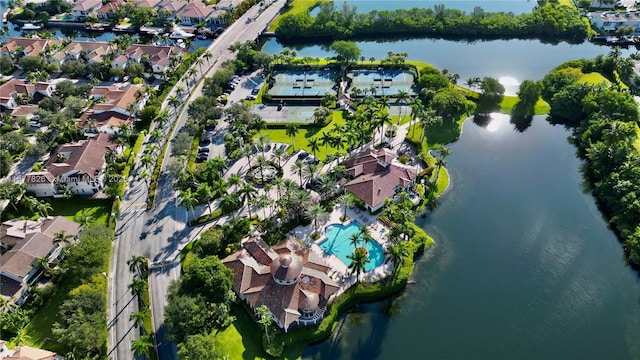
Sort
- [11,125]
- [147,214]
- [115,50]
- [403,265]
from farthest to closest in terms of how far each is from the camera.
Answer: [115,50] → [11,125] → [147,214] → [403,265]

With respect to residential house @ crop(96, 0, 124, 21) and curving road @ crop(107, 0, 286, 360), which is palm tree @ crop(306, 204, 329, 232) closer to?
curving road @ crop(107, 0, 286, 360)

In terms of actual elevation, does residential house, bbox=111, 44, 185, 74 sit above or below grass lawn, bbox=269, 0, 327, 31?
below

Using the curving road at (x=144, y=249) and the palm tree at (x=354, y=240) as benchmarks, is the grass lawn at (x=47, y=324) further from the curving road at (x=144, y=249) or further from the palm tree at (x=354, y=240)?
the palm tree at (x=354, y=240)

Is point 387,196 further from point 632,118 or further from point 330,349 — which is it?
point 632,118

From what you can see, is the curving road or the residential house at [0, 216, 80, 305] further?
the residential house at [0, 216, 80, 305]

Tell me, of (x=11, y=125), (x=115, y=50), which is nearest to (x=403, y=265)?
(x=11, y=125)

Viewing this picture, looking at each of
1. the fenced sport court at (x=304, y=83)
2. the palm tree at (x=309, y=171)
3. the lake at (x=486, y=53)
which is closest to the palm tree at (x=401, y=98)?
the fenced sport court at (x=304, y=83)

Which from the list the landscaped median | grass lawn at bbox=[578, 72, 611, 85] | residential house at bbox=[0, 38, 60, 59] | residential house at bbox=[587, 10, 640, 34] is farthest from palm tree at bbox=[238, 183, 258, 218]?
residential house at bbox=[587, 10, 640, 34]
